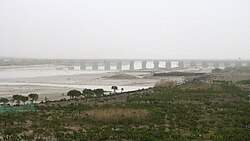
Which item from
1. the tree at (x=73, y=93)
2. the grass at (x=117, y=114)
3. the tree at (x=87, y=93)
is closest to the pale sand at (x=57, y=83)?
the tree at (x=87, y=93)

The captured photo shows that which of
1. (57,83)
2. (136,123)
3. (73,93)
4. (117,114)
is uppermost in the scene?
(117,114)

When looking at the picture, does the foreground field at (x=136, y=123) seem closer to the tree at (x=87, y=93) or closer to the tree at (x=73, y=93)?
the tree at (x=73, y=93)

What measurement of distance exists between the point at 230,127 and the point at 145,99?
10.5 m

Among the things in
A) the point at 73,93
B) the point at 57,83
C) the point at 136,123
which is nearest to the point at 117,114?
the point at 136,123

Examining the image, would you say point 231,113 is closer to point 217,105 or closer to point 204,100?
point 217,105

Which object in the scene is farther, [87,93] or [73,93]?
[87,93]

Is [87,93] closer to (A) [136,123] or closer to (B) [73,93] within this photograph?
(B) [73,93]

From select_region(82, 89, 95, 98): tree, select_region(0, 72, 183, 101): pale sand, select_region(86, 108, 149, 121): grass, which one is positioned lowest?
select_region(0, 72, 183, 101): pale sand

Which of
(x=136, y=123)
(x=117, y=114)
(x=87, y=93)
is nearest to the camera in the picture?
(x=136, y=123)

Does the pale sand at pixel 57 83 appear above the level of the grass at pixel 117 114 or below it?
below

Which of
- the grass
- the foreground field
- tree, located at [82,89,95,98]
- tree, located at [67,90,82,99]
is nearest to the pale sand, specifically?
tree, located at [82,89,95,98]

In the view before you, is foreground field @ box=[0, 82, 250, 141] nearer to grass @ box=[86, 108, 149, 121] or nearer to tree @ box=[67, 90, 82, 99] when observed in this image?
grass @ box=[86, 108, 149, 121]

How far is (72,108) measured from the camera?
21438 mm

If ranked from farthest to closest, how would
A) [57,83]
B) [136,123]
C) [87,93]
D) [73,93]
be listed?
[57,83]
[87,93]
[73,93]
[136,123]
